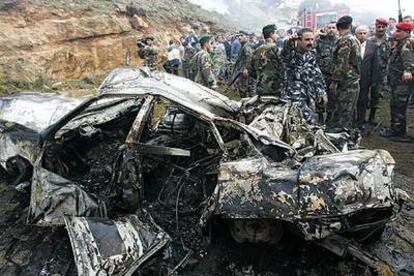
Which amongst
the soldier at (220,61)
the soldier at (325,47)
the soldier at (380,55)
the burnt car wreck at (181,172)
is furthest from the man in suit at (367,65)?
the soldier at (220,61)

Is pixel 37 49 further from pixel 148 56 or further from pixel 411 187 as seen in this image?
pixel 411 187

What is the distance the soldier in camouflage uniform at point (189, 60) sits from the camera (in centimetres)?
984

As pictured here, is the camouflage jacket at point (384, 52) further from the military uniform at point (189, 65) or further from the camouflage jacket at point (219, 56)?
the camouflage jacket at point (219, 56)

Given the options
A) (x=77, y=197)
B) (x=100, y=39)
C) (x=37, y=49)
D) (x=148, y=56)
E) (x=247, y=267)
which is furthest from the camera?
(x=100, y=39)

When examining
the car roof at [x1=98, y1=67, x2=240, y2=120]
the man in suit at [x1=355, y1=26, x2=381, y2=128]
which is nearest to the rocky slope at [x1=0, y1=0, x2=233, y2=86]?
the car roof at [x1=98, y1=67, x2=240, y2=120]

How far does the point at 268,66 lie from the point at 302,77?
33.9 inches

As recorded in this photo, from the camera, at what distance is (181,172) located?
3.88 meters

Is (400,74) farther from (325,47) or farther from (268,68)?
(268,68)

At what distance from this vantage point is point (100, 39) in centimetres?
1389

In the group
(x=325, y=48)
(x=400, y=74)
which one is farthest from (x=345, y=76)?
(x=325, y=48)

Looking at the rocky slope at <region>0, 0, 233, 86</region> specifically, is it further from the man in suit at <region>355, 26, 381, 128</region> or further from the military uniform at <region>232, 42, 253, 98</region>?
the man in suit at <region>355, 26, 381, 128</region>

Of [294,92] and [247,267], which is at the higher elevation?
[294,92]

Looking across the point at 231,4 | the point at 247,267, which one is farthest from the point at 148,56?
the point at 231,4

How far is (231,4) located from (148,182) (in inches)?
1373
